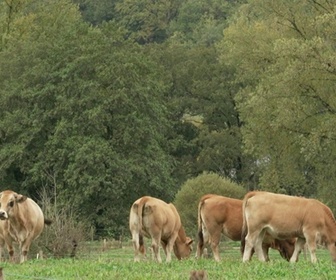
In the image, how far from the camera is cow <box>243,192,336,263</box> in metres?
25.6

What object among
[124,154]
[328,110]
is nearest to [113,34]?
[124,154]

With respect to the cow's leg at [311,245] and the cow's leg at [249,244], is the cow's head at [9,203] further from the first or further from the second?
the cow's leg at [311,245]

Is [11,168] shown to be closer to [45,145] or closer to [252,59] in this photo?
[45,145]

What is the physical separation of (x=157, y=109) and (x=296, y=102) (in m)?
19.8

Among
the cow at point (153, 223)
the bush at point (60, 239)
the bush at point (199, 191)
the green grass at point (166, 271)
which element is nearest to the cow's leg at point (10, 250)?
the cow at point (153, 223)

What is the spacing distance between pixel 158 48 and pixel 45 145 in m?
22.3

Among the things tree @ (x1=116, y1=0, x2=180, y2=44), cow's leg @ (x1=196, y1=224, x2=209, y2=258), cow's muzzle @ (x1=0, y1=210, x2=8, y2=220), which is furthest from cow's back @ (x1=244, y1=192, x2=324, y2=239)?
tree @ (x1=116, y1=0, x2=180, y2=44)

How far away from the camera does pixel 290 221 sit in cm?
2564

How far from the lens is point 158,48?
8575 cm

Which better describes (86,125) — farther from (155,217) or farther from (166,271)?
(166,271)

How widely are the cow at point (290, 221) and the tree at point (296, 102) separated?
77.3ft

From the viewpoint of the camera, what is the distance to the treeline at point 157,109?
52.1 metres

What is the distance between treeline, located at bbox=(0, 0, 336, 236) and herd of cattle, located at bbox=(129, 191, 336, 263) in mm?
20419

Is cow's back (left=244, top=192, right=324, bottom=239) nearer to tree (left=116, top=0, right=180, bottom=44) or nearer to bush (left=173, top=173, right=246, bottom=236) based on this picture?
bush (left=173, top=173, right=246, bottom=236)
